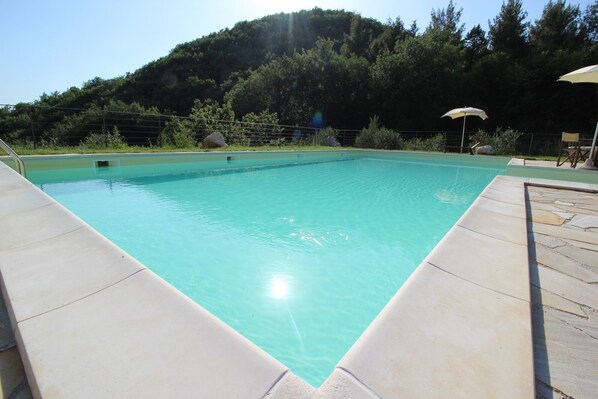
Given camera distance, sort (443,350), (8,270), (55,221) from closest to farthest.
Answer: (443,350) < (8,270) < (55,221)

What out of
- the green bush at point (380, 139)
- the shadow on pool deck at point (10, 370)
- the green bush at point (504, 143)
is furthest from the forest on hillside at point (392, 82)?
the shadow on pool deck at point (10, 370)

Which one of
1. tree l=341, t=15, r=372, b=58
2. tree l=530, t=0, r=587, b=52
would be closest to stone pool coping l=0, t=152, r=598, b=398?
tree l=341, t=15, r=372, b=58

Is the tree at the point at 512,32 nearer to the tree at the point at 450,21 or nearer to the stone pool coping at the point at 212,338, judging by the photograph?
the tree at the point at 450,21

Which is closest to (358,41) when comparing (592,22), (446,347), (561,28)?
(561,28)

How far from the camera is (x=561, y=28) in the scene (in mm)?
18016

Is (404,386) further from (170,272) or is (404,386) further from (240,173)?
(240,173)

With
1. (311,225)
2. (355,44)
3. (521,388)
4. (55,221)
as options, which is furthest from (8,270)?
(355,44)

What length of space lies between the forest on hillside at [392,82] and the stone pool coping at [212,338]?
439 inches

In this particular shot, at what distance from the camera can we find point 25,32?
8.52 metres

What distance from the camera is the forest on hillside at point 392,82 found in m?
15.3

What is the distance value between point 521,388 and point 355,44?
80.1ft

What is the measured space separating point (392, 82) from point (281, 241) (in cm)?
1710

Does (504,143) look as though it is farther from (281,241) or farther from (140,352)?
(140,352)

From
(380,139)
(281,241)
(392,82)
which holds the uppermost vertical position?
(392,82)
